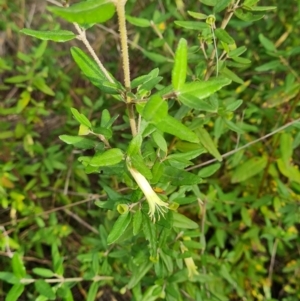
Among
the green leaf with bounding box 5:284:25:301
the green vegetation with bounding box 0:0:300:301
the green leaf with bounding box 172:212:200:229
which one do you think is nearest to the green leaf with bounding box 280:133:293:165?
the green vegetation with bounding box 0:0:300:301

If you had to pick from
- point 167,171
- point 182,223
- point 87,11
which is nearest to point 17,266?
point 182,223

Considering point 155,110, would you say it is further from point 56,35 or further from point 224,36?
point 224,36

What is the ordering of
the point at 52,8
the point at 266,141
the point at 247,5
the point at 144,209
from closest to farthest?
the point at 52,8, the point at 144,209, the point at 247,5, the point at 266,141

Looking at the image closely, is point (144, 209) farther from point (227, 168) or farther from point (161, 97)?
point (227, 168)

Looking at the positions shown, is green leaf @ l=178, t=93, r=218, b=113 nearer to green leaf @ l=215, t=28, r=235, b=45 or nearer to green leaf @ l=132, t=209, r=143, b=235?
green leaf @ l=132, t=209, r=143, b=235

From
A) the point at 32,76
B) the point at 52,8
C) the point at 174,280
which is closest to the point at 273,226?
the point at 174,280

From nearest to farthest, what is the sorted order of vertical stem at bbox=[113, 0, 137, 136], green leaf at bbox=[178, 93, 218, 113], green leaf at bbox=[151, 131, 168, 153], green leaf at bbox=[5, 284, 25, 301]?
A: vertical stem at bbox=[113, 0, 137, 136] < green leaf at bbox=[178, 93, 218, 113] < green leaf at bbox=[151, 131, 168, 153] < green leaf at bbox=[5, 284, 25, 301]

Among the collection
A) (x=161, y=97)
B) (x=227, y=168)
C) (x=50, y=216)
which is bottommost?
(x=227, y=168)
